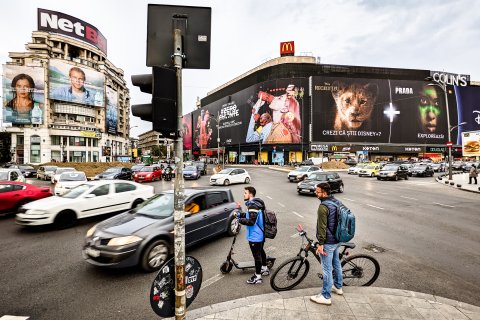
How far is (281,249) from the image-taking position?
6.32 meters

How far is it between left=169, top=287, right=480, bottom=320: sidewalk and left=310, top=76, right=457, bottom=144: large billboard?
218 feet

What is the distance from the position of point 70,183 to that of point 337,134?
66.9m

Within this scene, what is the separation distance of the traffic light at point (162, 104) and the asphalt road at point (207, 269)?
3112 mm

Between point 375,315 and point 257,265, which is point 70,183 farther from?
point 375,315

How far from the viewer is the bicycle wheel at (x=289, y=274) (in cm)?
423

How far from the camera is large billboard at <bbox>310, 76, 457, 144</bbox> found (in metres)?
68.3

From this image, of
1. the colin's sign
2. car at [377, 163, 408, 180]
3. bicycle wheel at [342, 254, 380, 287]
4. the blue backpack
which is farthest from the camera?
the colin's sign

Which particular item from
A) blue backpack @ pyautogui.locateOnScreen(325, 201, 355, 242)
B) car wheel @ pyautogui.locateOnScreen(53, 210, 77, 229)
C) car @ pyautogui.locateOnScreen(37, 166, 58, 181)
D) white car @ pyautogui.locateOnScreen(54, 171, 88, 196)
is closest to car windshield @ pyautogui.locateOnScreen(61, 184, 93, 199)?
car wheel @ pyautogui.locateOnScreen(53, 210, 77, 229)

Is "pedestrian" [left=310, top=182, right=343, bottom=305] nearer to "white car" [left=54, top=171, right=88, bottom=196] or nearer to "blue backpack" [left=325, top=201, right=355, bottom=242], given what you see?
"blue backpack" [left=325, top=201, right=355, bottom=242]

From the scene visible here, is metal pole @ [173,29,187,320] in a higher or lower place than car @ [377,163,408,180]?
higher

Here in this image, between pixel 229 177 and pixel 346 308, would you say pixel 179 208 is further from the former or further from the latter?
pixel 229 177

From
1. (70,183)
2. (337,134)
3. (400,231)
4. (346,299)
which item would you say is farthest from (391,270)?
(337,134)

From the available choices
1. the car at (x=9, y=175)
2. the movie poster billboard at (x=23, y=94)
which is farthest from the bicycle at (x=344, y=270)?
the movie poster billboard at (x=23, y=94)

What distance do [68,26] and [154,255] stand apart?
3200 inches
